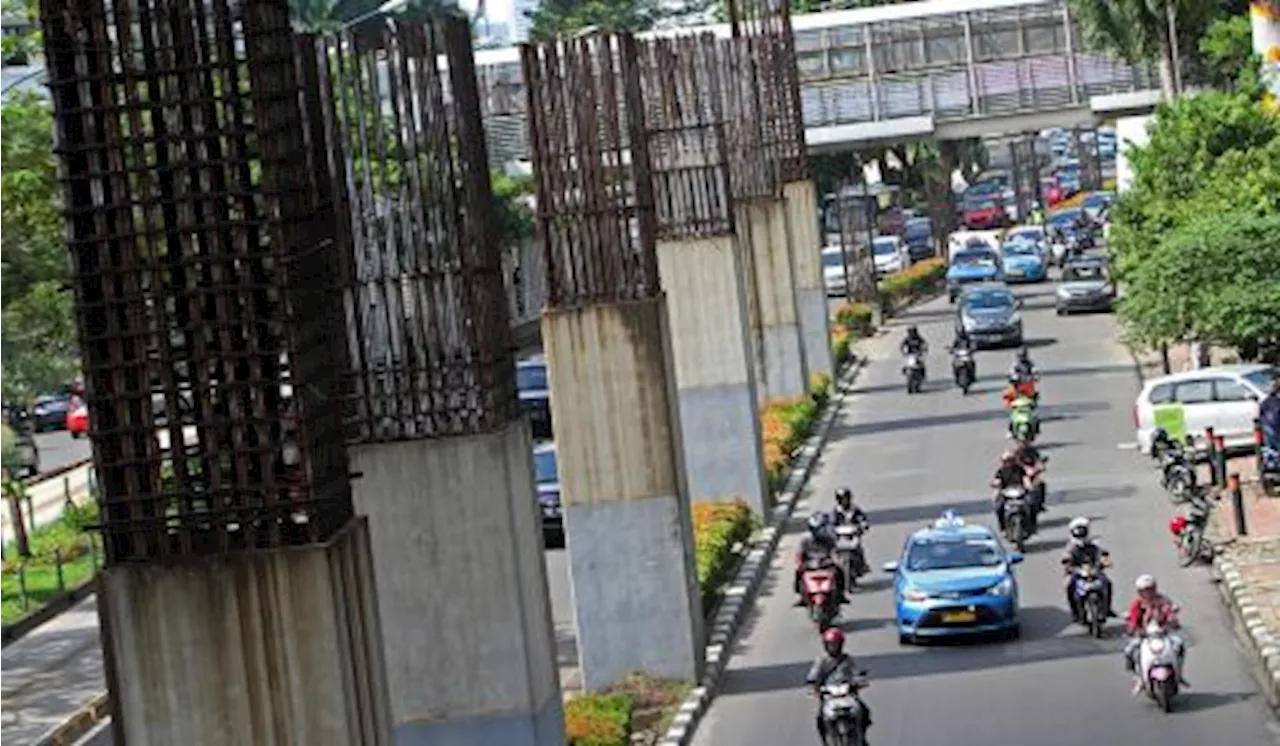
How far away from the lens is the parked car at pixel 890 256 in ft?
320

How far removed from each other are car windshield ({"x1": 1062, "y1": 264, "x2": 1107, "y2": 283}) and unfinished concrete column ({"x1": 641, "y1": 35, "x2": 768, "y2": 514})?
3457 centimetres

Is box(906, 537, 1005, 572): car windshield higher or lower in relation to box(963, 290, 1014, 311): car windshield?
lower

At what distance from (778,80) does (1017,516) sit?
82.0ft

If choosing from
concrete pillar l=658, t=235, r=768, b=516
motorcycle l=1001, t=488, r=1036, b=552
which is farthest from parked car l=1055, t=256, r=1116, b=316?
motorcycle l=1001, t=488, r=1036, b=552

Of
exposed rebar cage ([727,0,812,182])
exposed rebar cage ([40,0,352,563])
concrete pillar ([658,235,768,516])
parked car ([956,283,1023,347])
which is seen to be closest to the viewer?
exposed rebar cage ([40,0,352,563])

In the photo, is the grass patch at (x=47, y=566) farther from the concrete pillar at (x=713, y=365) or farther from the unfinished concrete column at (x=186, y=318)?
the unfinished concrete column at (x=186, y=318)

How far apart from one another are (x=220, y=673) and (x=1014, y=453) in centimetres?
2603

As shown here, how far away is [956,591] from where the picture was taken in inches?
1344

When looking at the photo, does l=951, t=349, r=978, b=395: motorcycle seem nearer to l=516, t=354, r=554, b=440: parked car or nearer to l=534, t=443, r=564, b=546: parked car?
l=516, t=354, r=554, b=440: parked car

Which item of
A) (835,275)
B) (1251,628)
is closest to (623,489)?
(1251,628)

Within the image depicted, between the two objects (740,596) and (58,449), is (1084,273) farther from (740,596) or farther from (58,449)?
(740,596)

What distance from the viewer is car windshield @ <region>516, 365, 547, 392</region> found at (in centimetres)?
6031

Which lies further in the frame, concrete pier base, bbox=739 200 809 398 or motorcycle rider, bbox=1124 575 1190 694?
concrete pier base, bbox=739 200 809 398

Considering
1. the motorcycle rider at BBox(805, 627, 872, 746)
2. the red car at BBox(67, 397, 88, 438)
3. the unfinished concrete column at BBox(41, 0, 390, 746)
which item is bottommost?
the motorcycle rider at BBox(805, 627, 872, 746)
